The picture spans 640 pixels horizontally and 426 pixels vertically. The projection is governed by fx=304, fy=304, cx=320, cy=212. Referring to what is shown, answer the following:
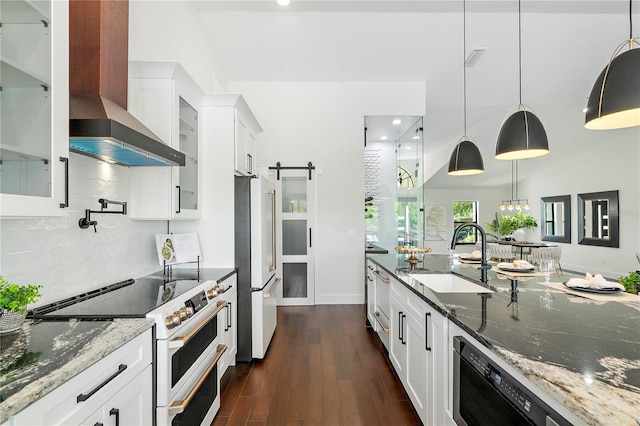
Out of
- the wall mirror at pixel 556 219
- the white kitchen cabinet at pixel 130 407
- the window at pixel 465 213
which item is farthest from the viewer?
the window at pixel 465 213

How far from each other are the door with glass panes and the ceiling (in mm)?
1650

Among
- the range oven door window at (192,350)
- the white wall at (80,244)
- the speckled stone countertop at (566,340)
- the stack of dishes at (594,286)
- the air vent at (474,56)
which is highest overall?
the air vent at (474,56)

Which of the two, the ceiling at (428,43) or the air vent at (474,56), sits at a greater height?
the ceiling at (428,43)

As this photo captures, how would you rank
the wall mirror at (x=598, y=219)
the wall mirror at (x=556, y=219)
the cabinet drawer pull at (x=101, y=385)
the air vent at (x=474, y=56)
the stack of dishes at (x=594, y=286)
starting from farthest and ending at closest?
the wall mirror at (x=556, y=219), the wall mirror at (x=598, y=219), the air vent at (x=474, y=56), the stack of dishes at (x=594, y=286), the cabinet drawer pull at (x=101, y=385)

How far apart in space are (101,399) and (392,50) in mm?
4407

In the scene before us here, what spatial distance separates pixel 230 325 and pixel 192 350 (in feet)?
2.93

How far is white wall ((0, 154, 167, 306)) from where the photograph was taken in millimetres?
1429

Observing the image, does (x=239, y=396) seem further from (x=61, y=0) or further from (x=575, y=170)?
(x=575, y=170)

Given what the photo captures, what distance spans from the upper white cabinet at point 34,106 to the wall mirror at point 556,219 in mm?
9665

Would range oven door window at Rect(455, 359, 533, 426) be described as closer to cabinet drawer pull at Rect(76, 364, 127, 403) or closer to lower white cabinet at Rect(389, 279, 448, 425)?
lower white cabinet at Rect(389, 279, 448, 425)

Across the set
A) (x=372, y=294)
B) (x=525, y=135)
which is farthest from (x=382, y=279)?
(x=525, y=135)

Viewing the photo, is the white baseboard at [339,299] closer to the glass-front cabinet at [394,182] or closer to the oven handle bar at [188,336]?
the glass-front cabinet at [394,182]

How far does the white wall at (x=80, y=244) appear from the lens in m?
1.43

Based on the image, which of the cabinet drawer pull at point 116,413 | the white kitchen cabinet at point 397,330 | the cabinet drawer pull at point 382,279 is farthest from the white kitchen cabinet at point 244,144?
the cabinet drawer pull at point 116,413
